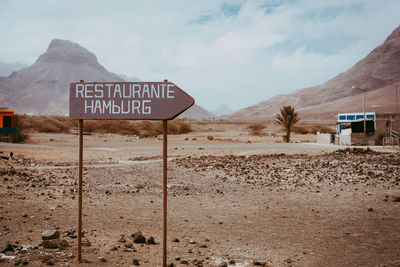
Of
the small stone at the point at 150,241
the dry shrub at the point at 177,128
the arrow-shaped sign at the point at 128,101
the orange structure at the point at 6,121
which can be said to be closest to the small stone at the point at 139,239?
the small stone at the point at 150,241

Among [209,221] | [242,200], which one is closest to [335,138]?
[242,200]

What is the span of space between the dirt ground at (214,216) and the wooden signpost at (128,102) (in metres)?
1.07

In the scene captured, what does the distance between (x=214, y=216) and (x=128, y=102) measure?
3690 mm

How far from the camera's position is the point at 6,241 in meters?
6.24

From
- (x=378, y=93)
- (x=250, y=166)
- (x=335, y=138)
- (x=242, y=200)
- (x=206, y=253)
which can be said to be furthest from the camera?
(x=378, y=93)

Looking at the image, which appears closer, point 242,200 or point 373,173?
point 242,200

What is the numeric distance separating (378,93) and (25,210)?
170 meters

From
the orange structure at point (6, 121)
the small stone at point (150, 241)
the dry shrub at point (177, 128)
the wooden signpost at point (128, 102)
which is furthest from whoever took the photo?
the dry shrub at point (177, 128)

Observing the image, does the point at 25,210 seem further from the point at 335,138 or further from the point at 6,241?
the point at 335,138

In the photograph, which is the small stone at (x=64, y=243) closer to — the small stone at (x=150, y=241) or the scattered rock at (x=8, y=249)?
the scattered rock at (x=8, y=249)

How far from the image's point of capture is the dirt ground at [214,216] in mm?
5750

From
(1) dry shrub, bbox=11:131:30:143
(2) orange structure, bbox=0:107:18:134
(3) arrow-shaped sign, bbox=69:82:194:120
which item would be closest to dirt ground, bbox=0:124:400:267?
(3) arrow-shaped sign, bbox=69:82:194:120

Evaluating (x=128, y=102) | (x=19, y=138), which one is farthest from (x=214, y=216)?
(x=19, y=138)

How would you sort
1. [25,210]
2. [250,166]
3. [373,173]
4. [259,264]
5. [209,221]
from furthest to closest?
[250,166] < [373,173] < [25,210] < [209,221] < [259,264]
